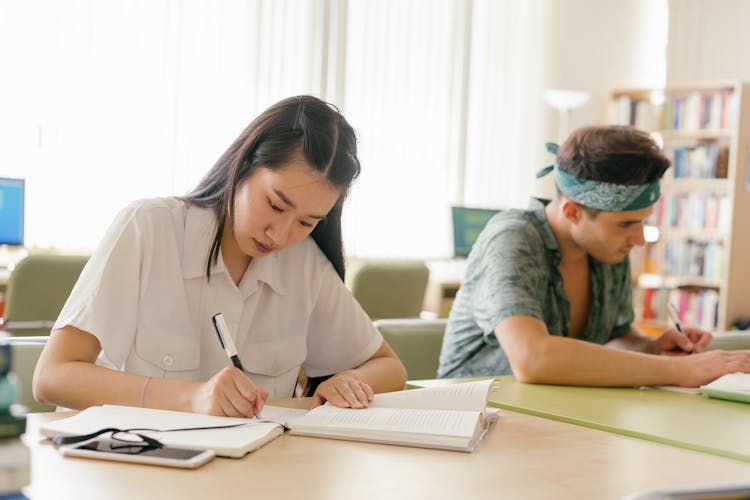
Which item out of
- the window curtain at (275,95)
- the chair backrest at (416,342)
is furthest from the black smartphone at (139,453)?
the window curtain at (275,95)

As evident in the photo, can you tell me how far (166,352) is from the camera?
5.52ft

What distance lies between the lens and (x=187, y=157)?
5379 mm

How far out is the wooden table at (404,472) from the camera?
3.43 ft

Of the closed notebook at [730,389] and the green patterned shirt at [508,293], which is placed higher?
the green patterned shirt at [508,293]

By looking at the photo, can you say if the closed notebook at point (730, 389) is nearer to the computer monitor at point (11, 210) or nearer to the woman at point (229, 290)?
the woman at point (229, 290)

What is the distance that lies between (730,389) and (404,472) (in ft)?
3.21

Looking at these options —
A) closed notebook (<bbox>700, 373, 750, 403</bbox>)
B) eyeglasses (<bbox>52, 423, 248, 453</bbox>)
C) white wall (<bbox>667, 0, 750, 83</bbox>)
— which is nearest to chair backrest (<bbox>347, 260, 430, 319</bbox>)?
closed notebook (<bbox>700, 373, 750, 403</bbox>)

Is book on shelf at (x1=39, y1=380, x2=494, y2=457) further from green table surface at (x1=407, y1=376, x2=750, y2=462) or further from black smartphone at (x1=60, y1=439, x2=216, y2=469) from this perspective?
green table surface at (x1=407, y1=376, x2=750, y2=462)

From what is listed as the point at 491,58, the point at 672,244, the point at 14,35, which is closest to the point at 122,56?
the point at 14,35

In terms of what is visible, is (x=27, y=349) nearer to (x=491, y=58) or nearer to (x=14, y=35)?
(x=14, y=35)

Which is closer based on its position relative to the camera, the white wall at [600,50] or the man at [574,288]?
the man at [574,288]

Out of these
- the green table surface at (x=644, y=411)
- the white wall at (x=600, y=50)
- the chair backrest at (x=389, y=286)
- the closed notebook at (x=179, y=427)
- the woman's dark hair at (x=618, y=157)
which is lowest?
the chair backrest at (x=389, y=286)

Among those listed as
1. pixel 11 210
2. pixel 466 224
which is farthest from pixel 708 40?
pixel 11 210

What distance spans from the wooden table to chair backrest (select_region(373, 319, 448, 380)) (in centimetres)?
84
